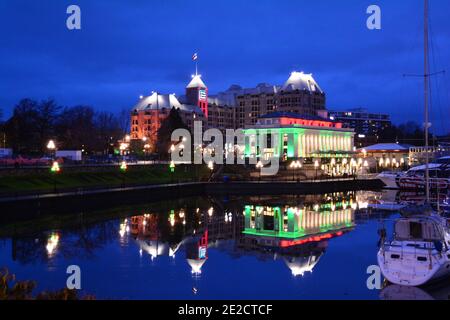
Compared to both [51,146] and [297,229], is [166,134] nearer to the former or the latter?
[51,146]

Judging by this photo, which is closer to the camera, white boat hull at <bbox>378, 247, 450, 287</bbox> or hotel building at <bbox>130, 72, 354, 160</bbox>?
white boat hull at <bbox>378, 247, 450, 287</bbox>

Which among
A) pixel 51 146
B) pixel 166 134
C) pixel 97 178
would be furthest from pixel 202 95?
pixel 97 178

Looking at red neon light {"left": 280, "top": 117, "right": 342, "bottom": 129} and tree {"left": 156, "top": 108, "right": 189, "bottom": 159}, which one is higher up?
red neon light {"left": 280, "top": 117, "right": 342, "bottom": 129}

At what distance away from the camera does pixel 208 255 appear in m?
32.5

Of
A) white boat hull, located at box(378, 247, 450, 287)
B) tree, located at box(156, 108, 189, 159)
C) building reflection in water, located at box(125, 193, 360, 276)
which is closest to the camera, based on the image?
white boat hull, located at box(378, 247, 450, 287)

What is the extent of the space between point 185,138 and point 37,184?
5719 cm

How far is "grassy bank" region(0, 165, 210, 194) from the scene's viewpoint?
5538 centimetres

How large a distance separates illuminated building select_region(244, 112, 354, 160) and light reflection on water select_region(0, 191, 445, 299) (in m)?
73.3

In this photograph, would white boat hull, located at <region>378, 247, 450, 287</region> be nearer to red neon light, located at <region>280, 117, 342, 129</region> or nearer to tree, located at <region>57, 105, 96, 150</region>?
tree, located at <region>57, 105, 96, 150</region>

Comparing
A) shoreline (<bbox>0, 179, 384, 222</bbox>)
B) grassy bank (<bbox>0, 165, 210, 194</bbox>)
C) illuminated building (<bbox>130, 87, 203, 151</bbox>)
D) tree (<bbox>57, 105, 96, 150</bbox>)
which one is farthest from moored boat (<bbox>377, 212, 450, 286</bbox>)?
illuminated building (<bbox>130, 87, 203, 151</bbox>)

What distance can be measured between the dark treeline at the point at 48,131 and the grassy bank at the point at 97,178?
30.8 metres

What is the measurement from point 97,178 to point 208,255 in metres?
40.8

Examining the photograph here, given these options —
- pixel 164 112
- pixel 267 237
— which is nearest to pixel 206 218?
pixel 267 237

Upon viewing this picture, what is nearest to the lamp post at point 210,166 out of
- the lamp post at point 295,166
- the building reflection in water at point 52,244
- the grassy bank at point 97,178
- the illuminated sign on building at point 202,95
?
the grassy bank at point 97,178
